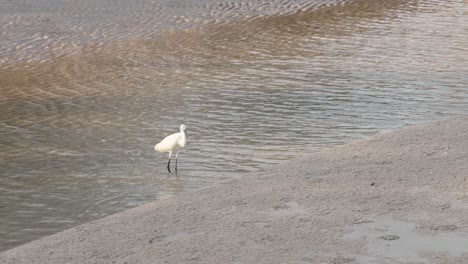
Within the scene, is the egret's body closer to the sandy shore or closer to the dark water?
the dark water

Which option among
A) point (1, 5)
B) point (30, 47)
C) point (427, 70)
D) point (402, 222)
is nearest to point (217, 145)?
point (402, 222)

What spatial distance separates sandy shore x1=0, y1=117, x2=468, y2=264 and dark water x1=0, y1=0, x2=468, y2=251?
65 cm

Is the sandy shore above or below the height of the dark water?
above

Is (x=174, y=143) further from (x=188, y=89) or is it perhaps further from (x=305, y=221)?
(x=188, y=89)

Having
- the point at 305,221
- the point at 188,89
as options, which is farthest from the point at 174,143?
the point at 188,89

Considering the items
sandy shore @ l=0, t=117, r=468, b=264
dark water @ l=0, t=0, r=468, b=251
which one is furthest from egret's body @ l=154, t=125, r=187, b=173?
sandy shore @ l=0, t=117, r=468, b=264

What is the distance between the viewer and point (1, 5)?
1942 cm

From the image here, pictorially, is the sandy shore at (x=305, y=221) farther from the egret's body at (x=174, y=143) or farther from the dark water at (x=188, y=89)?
the egret's body at (x=174, y=143)

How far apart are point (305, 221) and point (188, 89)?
611 cm

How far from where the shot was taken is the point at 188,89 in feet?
43.2

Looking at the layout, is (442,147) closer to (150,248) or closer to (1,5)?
(150,248)

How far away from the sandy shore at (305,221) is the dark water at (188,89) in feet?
2.14

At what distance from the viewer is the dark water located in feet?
30.0

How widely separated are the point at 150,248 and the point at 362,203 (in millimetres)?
1892
